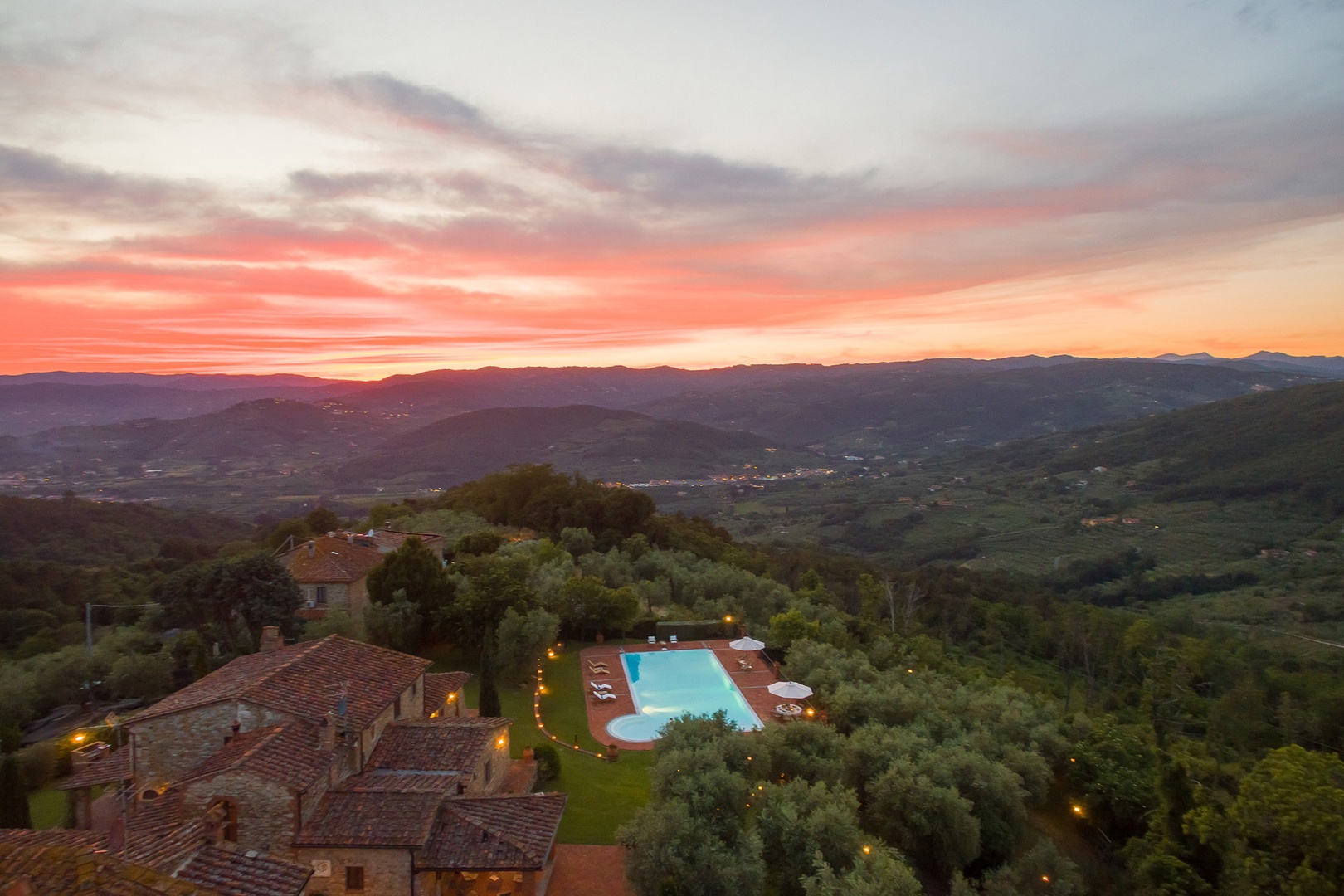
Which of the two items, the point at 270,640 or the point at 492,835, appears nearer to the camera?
the point at 492,835

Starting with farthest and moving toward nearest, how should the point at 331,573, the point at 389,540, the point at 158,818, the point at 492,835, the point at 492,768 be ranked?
the point at 389,540
the point at 331,573
the point at 492,768
the point at 492,835
the point at 158,818

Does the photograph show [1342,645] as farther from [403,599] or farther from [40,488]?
[40,488]

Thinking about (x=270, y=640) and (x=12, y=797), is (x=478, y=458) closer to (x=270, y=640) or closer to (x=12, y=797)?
(x=270, y=640)

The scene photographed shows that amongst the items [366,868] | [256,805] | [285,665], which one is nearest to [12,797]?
[285,665]

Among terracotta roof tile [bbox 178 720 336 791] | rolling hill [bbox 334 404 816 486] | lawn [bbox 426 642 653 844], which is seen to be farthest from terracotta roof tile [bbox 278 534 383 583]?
rolling hill [bbox 334 404 816 486]

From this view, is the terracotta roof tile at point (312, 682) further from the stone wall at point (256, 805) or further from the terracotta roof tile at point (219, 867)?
the terracotta roof tile at point (219, 867)

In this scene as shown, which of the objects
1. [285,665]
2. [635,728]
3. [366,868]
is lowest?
[635,728]
